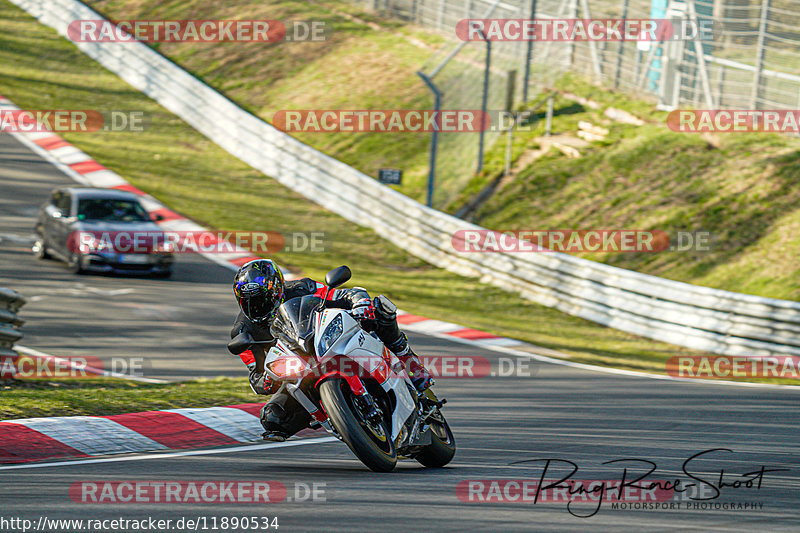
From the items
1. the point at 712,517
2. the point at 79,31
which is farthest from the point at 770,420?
the point at 79,31

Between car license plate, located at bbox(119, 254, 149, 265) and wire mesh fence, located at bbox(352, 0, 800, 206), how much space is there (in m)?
6.98

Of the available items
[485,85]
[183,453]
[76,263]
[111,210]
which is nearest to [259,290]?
[183,453]

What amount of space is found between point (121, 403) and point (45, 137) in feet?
67.4

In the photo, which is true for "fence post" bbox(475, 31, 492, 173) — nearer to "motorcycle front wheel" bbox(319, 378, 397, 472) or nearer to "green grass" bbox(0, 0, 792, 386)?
"green grass" bbox(0, 0, 792, 386)

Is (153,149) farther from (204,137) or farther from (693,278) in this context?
(693,278)

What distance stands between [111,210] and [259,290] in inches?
500

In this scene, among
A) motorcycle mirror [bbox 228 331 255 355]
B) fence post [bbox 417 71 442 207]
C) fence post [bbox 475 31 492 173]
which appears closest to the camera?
motorcycle mirror [bbox 228 331 255 355]

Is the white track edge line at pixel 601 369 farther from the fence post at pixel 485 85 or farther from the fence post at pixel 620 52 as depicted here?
the fence post at pixel 620 52

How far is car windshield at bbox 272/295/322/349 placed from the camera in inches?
246

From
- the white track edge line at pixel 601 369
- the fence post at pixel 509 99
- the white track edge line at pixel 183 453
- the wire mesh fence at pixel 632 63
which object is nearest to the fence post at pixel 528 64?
the wire mesh fence at pixel 632 63

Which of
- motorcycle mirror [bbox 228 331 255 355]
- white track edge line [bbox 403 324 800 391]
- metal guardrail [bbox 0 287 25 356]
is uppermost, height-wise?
Answer: motorcycle mirror [bbox 228 331 255 355]

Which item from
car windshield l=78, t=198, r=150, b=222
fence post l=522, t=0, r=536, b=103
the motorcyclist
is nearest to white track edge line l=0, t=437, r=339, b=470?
the motorcyclist

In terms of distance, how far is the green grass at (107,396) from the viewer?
27.4 feet

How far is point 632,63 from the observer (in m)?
26.3
